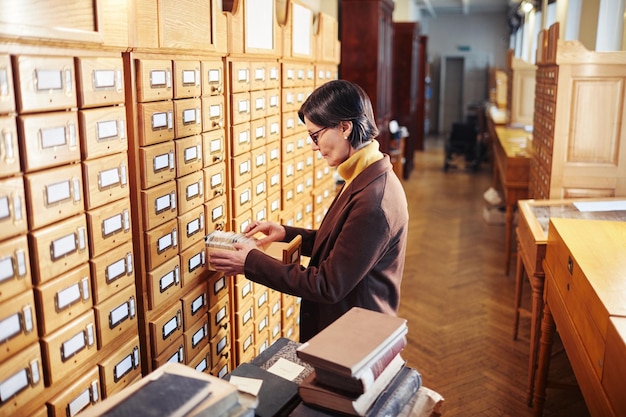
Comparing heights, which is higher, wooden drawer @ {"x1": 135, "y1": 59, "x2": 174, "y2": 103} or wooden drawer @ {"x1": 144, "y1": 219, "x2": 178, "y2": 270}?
wooden drawer @ {"x1": 135, "y1": 59, "x2": 174, "y2": 103}

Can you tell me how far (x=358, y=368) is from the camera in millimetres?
1188

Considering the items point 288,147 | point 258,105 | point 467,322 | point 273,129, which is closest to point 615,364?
point 258,105

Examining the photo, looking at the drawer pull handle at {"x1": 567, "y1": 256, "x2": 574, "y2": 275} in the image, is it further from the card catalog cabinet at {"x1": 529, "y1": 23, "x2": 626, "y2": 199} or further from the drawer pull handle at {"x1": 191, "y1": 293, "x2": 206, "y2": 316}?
the card catalog cabinet at {"x1": 529, "y1": 23, "x2": 626, "y2": 199}

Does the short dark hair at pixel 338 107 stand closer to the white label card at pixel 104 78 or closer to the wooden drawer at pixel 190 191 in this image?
the wooden drawer at pixel 190 191

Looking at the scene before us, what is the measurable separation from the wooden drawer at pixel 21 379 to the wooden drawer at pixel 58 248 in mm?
150

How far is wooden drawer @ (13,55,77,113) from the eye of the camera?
1.12 meters

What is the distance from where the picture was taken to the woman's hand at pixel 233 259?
1.82 metres

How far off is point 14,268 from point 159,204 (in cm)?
55

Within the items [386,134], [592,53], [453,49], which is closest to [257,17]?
[592,53]

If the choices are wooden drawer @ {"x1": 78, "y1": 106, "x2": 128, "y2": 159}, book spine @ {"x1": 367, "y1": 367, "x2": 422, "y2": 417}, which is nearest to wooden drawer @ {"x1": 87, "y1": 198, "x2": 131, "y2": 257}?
wooden drawer @ {"x1": 78, "y1": 106, "x2": 128, "y2": 159}

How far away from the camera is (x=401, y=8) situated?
35.7ft

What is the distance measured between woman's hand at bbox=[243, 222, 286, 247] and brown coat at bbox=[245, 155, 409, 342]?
27 cm

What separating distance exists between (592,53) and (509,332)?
179 centimetres

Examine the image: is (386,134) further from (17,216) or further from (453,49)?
(453,49)
